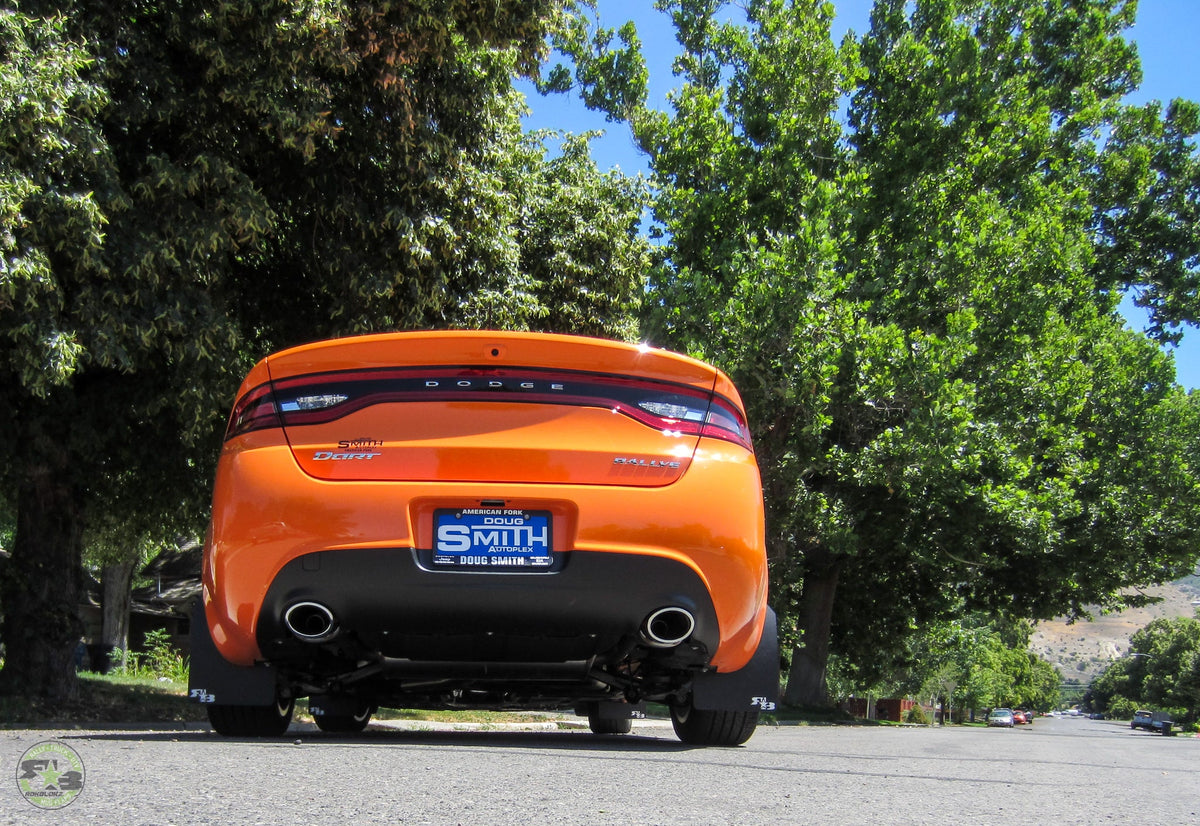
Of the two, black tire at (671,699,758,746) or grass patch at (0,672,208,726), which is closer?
black tire at (671,699,758,746)

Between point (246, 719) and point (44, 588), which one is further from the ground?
point (44, 588)

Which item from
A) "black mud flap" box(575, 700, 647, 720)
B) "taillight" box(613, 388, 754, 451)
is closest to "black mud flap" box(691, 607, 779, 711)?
"taillight" box(613, 388, 754, 451)

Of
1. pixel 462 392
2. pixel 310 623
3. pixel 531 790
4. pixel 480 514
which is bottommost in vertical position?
pixel 531 790

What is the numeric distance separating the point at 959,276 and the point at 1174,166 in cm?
969

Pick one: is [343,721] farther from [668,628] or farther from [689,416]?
[689,416]

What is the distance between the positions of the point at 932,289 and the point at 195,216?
588 inches

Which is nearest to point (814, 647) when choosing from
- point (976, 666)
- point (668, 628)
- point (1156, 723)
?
point (668, 628)

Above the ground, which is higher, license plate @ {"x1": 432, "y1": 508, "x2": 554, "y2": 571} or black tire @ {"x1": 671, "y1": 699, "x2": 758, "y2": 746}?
license plate @ {"x1": 432, "y1": 508, "x2": 554, "y2": 571}

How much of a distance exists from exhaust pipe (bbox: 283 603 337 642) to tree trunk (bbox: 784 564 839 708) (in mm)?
19390

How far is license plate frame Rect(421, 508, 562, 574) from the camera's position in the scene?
434 cm

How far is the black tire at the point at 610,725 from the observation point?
738cm

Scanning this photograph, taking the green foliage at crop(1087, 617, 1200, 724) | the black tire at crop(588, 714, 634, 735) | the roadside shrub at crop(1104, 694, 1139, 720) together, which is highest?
the green foliage at crop(1087, 617, 1200, 724)

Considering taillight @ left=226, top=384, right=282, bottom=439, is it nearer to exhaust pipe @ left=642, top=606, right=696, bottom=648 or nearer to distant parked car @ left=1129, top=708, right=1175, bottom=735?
exhaust pipe @ left=642, top=606, right=696, bottom=648

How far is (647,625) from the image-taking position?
14.7 feet
